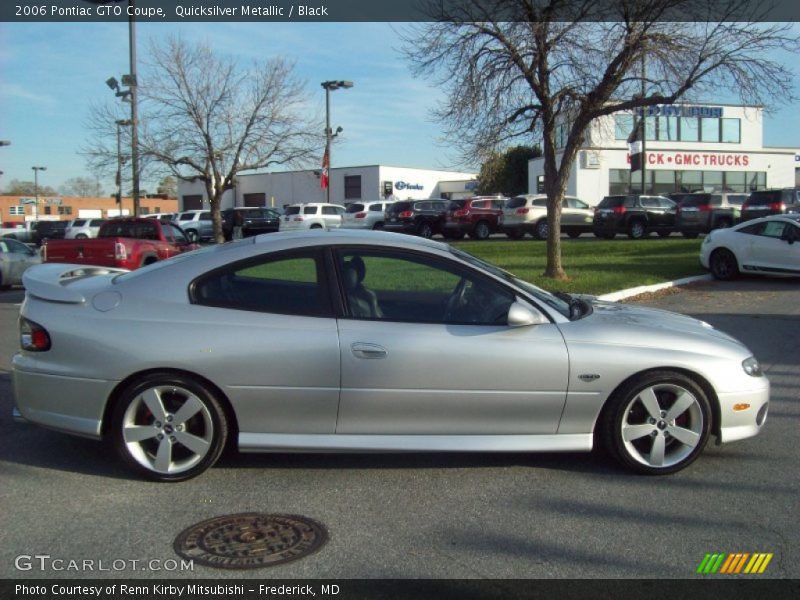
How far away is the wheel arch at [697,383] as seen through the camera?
479cm

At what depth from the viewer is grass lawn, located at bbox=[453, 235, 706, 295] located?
14594 mm

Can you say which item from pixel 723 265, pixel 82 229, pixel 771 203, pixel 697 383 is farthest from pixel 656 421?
pixel 82 229

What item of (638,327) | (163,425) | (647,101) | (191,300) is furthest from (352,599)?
(647,101)

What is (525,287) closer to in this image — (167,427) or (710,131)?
(167,427)

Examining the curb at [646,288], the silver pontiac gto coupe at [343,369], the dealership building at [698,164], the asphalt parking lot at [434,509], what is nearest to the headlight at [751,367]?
the silver pontiac gto coupe at [343,369]

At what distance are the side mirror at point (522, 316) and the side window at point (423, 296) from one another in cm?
10

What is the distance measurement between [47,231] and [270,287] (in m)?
45.8

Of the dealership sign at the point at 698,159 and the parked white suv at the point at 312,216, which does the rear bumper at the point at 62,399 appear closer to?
the parked white suv at the point at 312,216

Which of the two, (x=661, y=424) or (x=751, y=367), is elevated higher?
(x=751, y=367)

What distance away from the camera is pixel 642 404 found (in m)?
4.84

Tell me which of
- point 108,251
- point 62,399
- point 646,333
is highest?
point 108,251

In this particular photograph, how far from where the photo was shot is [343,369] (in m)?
4.61

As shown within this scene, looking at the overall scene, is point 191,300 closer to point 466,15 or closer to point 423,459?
point 423,459

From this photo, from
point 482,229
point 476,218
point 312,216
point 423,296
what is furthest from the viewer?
point 312,216
